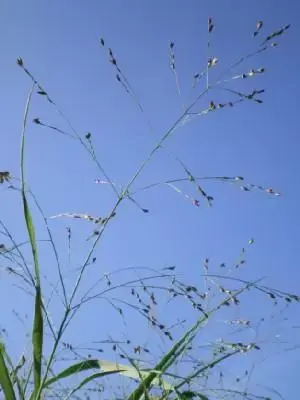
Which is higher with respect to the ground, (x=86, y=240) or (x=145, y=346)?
(x=86, y=240)

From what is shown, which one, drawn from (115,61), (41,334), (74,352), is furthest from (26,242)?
(115,61)

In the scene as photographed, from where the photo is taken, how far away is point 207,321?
6.19 ft

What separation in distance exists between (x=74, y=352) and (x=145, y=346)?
323 mm

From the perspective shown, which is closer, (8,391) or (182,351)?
(8,391)

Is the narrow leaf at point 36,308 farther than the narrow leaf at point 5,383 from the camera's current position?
Yes

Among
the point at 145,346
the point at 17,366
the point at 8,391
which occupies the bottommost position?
Result: the point at 8,391

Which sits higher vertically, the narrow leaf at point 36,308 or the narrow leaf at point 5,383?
the narrow leaf at point 36,308

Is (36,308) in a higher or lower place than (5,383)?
higher

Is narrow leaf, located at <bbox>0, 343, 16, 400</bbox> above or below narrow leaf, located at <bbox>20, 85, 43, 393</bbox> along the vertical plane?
below

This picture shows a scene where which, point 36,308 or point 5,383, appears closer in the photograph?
point 5,383

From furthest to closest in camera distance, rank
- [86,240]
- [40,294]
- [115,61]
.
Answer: [115,61]
[86,240]
[40,294]

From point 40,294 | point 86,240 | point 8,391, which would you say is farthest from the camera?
point 86,240

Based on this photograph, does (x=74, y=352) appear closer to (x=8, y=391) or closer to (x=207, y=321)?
(x=8, y=391)

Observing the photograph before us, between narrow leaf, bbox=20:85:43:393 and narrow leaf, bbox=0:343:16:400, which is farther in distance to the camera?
narrow leaf, bbox=20:85:43:393
